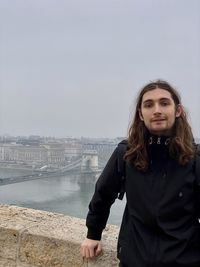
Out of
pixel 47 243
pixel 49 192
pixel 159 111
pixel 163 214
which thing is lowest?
pixel 49 192

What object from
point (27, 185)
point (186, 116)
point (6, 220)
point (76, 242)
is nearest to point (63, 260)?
point (76, 242)

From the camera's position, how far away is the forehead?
1.45 m

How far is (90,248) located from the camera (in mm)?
1692

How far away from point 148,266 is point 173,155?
1.32 ft

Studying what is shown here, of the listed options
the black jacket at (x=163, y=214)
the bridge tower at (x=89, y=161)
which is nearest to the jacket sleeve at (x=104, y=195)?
the black jacket at (x=163, y=214)

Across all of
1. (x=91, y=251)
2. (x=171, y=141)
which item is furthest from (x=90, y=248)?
(x=171, y=141)

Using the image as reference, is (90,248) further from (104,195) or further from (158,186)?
(158,186)

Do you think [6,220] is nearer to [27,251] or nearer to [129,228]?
[27,251]

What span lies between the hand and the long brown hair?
466mm

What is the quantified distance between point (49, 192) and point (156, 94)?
854 inches

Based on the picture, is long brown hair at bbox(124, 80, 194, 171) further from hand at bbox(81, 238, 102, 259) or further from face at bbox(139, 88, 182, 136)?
hand at bbox(81, 238, 102, 259)

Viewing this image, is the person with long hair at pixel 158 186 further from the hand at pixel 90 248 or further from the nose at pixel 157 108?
the hand at pixel 90 248

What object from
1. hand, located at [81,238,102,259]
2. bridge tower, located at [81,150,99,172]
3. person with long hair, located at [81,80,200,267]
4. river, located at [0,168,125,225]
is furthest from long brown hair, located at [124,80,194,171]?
bridge tower, located at [81,150,99,172]

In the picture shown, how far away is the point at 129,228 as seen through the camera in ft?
4.69
